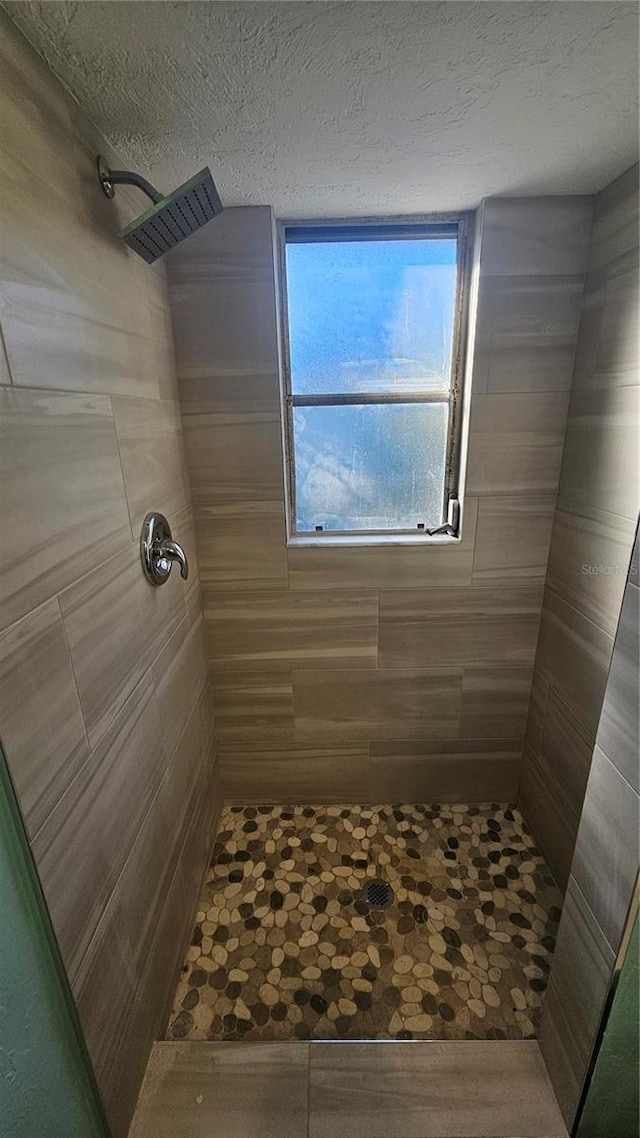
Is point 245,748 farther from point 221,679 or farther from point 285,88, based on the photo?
point 285,88

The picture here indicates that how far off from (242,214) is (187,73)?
502 mm

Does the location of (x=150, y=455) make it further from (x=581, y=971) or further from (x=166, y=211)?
(x=581, y=971)

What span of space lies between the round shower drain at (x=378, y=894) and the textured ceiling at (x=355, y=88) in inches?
79.5

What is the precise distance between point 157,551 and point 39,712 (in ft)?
1.67

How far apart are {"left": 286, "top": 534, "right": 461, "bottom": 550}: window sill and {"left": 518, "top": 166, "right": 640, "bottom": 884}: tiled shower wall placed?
14.1 inches

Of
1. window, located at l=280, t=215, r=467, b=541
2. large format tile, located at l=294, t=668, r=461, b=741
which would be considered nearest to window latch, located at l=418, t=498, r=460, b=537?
window, located at l=280, t=215, r=467, b=541

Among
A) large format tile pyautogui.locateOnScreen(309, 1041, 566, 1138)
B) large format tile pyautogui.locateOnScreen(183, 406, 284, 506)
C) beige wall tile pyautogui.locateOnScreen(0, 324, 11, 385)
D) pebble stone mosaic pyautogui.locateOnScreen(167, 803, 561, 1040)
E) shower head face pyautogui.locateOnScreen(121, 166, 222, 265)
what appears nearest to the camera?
beige wall tile pyautogui.locateOnScreen(0, 324, 11, 385)

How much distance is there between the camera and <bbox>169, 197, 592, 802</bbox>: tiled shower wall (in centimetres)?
126

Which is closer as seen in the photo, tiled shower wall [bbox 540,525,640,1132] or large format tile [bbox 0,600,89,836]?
large format tile [bbox 0,600,89,836]

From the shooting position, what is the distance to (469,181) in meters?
1.12

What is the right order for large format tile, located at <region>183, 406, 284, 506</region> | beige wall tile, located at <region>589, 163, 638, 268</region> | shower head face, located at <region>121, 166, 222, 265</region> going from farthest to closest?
1. large format tile, located at <region>183, 406, 284, 506</region>
2. beige wall tile, located at <region>589, 163, 638, 268</region>
3. shower head face, located at <region>121, 166, 222, 265</region>

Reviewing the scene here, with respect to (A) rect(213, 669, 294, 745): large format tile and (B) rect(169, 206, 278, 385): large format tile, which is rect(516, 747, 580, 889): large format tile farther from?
(B) rect(169, 206, 278, 385): large format tile

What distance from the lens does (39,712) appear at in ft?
2.24

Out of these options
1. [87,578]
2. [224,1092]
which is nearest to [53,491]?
[87,578]
